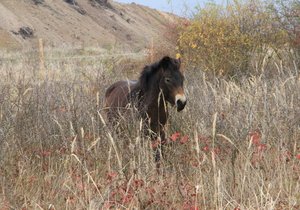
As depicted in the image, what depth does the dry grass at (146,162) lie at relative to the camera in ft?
12.4

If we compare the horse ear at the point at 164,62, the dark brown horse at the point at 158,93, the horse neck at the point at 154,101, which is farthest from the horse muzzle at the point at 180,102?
the horse ear at the point at 164,62

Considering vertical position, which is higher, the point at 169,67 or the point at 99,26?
the point at 169,67

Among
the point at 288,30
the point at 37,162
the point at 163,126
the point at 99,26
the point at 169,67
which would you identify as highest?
the point at 288,30

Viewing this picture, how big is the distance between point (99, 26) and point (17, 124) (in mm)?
90771

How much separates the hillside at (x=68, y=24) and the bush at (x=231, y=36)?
42656 mm

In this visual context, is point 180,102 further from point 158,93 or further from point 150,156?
point 150,156

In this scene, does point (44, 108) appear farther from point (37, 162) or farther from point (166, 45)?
point (166, 45)

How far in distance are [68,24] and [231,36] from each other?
75488mm

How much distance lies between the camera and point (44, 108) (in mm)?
6082

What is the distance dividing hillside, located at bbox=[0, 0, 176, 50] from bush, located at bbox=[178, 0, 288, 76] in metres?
42.7

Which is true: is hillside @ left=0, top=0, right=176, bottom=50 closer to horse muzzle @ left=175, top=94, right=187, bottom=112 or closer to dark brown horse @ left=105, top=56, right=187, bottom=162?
dark brown horse @ left=105, top=56, right=187, bottom=162

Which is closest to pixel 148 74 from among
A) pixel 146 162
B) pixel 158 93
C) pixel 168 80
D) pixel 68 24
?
pixel 158 93

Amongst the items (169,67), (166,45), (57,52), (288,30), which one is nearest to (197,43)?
(288,30)

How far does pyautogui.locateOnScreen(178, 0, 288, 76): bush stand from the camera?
512 inches
